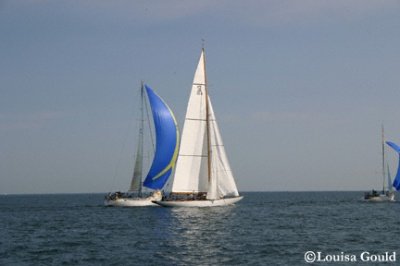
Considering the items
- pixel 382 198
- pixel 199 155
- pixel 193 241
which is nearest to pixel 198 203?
pixel 199 155

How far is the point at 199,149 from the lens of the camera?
6912 centimetres

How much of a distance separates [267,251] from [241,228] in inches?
559

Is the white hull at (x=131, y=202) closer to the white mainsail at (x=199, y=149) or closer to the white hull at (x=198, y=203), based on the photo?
the white hull at (x=198, y=203)

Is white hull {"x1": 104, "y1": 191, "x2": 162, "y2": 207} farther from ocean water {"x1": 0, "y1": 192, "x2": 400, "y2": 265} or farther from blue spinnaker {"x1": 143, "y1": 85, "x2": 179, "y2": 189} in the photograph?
ocean water {"x1": 0, "y1": 192, "x2": 400, "y2": 265}

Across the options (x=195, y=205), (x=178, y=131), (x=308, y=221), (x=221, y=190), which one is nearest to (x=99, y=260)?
(x=308, y=221)

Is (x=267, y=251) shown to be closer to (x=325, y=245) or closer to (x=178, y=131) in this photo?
(x=325, y=245)

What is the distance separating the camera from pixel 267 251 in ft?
119

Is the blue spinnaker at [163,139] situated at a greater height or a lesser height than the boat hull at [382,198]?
greater
